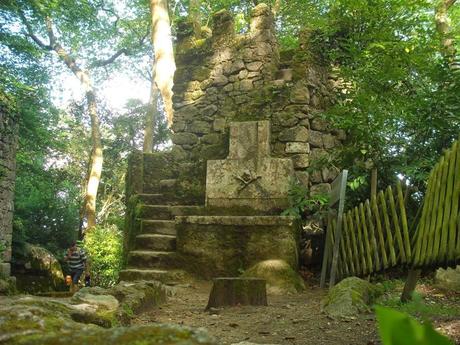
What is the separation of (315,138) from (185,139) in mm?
2637

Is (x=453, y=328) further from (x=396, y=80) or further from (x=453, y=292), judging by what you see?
(x=396, y=80)

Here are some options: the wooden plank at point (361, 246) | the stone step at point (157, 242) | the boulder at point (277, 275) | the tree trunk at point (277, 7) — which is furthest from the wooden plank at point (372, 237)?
the tree trunk at point (277, 7)

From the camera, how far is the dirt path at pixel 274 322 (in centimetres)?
311

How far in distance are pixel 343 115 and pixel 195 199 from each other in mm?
2843

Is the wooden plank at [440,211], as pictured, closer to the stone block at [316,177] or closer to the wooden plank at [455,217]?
the wooden plank at [455,217]

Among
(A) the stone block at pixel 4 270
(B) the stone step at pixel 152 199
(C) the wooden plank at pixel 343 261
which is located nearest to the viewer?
(C) the wooden plank at pixel 343 261

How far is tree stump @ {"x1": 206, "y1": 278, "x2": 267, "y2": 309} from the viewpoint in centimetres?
457

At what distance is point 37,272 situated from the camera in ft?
41.0

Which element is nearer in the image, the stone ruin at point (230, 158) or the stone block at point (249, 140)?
the stone ruin at point (230, 158)

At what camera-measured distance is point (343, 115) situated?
7344 millimetres

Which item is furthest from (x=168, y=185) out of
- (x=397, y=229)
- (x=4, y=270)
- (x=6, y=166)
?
(x=397, y=229)

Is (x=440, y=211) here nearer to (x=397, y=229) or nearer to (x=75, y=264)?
(x=397, y=229)

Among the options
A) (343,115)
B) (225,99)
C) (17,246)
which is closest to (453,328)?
(343,115)

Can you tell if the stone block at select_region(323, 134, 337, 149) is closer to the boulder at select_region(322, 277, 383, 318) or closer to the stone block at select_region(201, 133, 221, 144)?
the stone block at select_region(201, 133, 221, 144)
